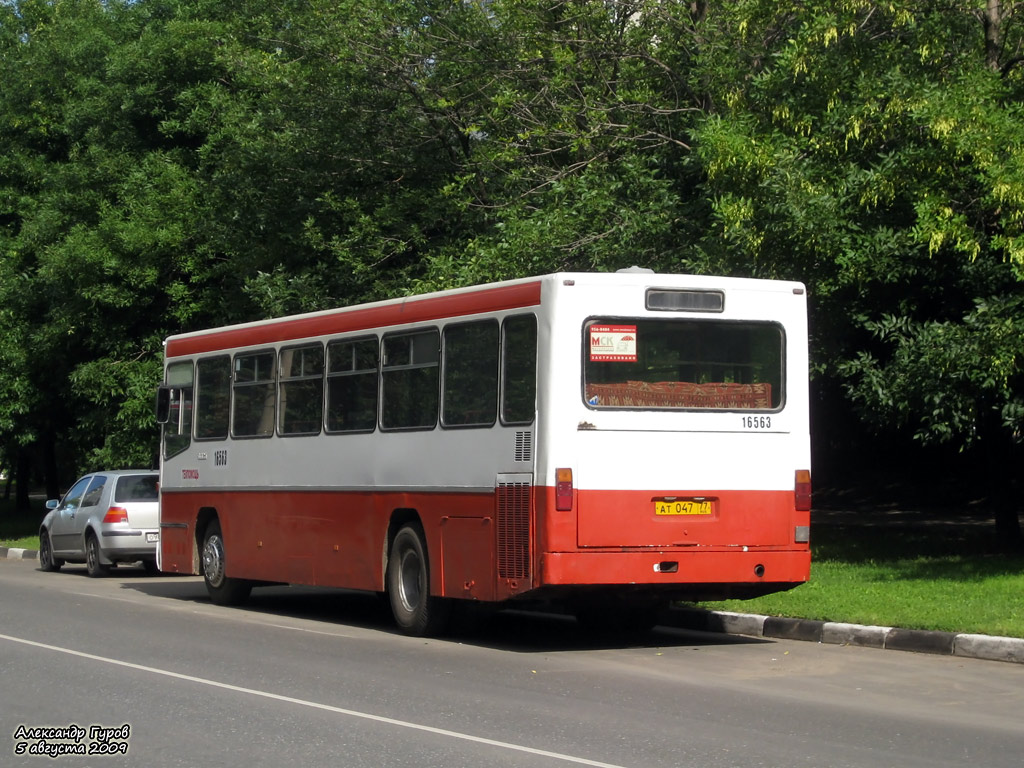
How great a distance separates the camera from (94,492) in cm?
2341

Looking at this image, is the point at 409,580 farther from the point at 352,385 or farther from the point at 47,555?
the point at 47,555

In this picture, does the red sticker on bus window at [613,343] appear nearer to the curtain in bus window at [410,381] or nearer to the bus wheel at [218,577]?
the curtain in bus window at [410,381]

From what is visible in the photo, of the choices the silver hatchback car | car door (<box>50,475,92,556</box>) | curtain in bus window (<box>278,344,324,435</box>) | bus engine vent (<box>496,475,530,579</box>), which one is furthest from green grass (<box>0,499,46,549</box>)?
bus engine vent (<box>496,475,530,579</box>)

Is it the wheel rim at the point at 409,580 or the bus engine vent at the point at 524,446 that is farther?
the wheel rim at the point at 409,580

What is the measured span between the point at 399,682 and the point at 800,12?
11.5 meters

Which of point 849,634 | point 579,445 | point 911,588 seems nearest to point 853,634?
point 849,634

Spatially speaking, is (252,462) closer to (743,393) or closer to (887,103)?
(743,393)

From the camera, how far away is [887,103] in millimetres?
16812

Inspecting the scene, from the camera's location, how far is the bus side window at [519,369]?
1215cm

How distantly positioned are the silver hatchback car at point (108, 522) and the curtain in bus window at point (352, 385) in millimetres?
7773

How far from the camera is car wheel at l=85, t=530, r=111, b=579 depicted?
22.7m

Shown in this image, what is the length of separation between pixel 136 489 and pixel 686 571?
13024mm

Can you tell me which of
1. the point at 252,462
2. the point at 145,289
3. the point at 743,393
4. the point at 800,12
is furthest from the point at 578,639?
the point at 145,289

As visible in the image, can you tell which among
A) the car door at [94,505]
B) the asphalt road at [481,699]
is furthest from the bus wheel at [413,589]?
the car door at [94,505]
